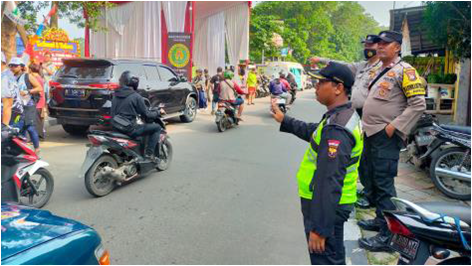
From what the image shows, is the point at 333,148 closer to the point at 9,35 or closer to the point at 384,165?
the point at 384,165

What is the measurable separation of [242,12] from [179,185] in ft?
60.2

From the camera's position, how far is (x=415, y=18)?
59.0 feet

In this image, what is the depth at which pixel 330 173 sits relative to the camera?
2209 millimetres

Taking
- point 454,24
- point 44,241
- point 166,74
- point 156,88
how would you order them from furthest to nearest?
point 166,74, point 156,88, point 454,24, point 44,241

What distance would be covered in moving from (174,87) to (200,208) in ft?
22.5

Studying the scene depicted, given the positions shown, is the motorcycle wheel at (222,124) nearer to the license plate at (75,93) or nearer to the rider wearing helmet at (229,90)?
the rider wearing helmet at (229,90)

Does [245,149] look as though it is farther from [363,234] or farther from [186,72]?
[186,72]

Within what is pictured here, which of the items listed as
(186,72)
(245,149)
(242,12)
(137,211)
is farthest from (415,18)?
(137,211)

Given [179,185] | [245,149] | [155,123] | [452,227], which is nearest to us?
[452,227]

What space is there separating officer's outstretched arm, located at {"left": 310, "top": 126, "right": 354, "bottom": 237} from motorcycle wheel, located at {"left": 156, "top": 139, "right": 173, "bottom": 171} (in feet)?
13.9

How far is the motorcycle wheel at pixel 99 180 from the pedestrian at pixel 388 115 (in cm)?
323

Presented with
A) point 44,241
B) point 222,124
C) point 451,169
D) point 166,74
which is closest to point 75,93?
point 166,74

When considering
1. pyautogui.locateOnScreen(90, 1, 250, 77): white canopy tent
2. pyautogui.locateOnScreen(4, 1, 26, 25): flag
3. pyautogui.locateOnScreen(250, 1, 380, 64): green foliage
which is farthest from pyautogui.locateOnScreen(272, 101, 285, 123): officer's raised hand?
pyautogui.locateOnScreen(250, 1, 380, 64): green foliage

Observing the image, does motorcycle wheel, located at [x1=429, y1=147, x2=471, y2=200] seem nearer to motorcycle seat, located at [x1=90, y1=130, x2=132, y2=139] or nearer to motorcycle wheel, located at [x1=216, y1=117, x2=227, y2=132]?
motorcycle seat, located at [x1=90, y1=130, x2=132, y2=139]
